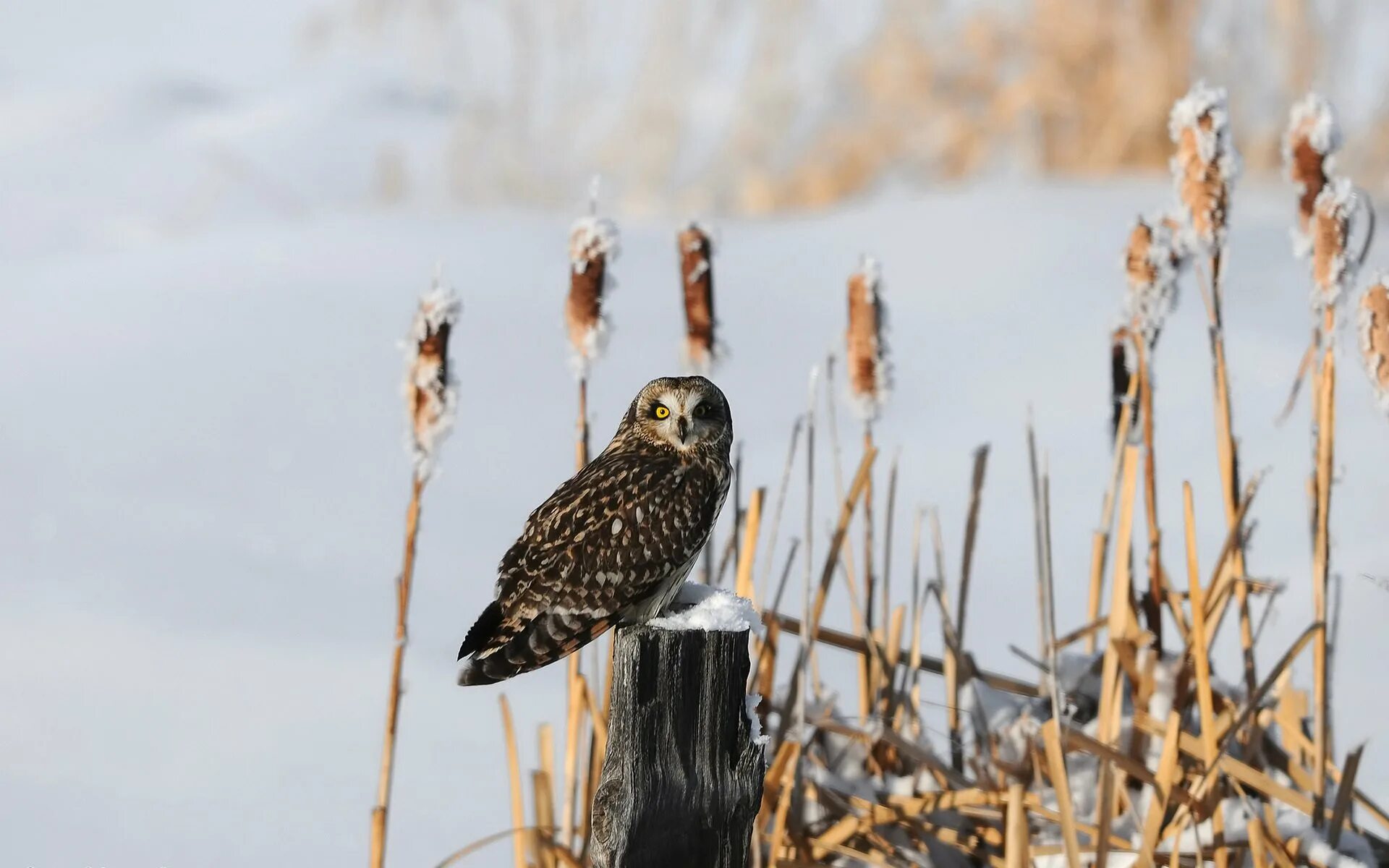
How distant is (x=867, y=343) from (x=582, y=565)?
2.87 ft

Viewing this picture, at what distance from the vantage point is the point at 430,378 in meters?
2.08

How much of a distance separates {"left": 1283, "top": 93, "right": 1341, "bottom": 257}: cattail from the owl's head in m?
1.02

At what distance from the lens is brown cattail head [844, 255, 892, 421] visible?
245 centimetres

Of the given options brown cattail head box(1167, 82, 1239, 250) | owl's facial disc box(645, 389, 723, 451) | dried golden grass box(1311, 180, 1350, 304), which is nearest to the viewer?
owl's facial disc box(645, 389, 723, 451)

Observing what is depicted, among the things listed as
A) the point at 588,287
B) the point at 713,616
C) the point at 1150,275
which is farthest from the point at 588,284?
the point at 1150,275

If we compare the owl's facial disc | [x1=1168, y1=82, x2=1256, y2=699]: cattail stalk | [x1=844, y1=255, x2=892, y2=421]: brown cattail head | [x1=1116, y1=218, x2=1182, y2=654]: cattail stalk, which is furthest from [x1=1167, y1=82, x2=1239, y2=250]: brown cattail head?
the owl's facial disc

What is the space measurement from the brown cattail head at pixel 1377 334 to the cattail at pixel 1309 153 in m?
0.19

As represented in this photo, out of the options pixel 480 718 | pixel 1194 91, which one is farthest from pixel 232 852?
pixel 1194 91

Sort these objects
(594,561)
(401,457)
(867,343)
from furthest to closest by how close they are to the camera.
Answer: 1. (401,457)
2. (867,343)
3. (594,561)

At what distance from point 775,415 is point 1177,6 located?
3080 mm

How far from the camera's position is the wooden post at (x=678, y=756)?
167 cm

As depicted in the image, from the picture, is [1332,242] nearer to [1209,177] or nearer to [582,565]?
[1209,177]

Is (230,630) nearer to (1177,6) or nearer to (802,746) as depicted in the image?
(802,746)

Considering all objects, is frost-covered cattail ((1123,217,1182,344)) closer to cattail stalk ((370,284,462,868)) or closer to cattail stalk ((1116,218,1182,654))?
cattail stalk ((1116,218,1182,654))
